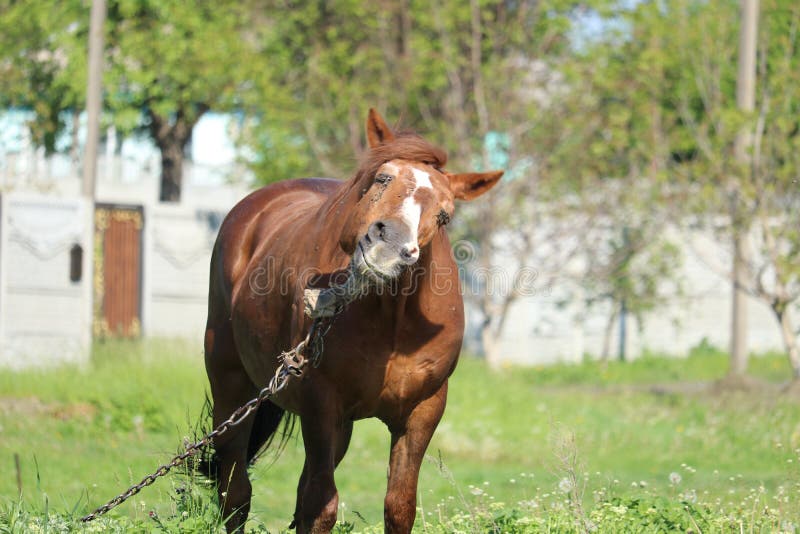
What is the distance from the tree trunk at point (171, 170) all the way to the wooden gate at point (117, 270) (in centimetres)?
625

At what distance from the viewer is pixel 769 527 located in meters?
4.72

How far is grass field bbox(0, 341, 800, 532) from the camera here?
489 centimetres

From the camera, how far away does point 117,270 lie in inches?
644

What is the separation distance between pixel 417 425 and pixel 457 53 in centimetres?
1163

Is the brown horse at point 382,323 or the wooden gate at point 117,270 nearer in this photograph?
the brown horse at point 382,323

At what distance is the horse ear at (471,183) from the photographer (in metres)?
4.46

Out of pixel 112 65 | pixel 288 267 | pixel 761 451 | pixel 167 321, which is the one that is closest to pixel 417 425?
pixel 288 267

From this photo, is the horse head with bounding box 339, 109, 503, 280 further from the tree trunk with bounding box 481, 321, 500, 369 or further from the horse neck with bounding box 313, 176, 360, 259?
the tree trunk with bounding box 481, 321, 500, 369

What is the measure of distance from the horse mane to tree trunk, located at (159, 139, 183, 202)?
18.6 m

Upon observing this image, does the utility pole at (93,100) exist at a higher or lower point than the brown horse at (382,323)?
higher

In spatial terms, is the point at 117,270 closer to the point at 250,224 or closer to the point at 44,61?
the point at 44,61

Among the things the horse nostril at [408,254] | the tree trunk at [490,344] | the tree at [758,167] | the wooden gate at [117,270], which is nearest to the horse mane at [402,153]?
the horse nostril at [408,254]

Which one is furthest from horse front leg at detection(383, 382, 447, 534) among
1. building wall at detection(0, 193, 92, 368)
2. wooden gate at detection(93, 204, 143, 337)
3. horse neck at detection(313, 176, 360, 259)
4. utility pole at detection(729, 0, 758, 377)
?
wooden gate at detection(93, 204, 143, 337)

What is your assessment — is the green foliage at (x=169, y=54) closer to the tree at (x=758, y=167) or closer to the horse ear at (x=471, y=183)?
the tree at (x=758, y=167)
